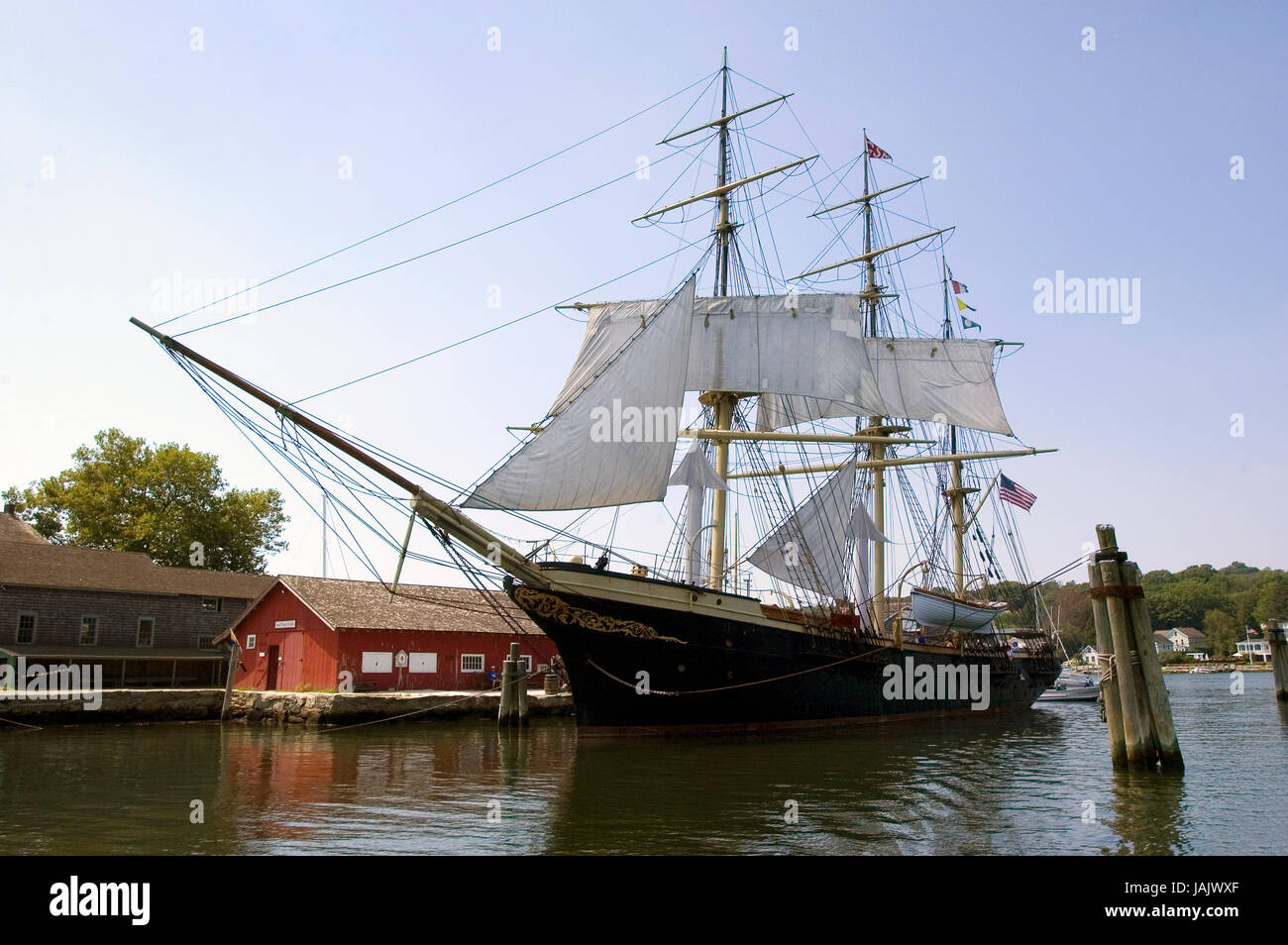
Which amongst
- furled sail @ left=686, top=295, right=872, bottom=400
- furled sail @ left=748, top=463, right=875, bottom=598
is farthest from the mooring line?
furled sail @ left=748, top=463, right=875, bottom=598

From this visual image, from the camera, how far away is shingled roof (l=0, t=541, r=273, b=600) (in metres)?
Result: 37.1

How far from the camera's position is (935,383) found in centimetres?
4872

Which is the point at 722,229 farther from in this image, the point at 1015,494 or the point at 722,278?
the point at 1015,494

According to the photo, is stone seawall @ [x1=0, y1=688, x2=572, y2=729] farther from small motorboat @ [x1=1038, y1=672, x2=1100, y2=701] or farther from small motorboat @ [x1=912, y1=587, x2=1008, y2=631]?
small motorboat @ [x1=1038, y1=672, x2=1100, y2=701]

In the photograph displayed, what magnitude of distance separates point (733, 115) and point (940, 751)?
23.8m

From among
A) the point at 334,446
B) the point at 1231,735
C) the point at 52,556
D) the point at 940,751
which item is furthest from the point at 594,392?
the point at 52,556

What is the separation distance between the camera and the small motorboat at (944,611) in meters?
36.4

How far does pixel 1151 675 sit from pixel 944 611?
20.7 meters

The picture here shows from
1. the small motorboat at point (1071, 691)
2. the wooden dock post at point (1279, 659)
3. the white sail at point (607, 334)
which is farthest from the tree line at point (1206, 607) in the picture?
the white sail at point (607, 334)

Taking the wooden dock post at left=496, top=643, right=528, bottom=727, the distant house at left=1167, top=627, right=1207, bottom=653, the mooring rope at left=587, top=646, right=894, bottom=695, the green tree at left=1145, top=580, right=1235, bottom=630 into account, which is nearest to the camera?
the mooring rope at left=587, top=646, right=894, bottom=695

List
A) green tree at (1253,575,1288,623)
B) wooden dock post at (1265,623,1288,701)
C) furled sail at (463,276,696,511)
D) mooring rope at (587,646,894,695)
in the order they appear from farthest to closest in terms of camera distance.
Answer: green tree at (1253,575,1288,623) → wooden dock post at (1265,623,1288,701) → mooring rope at (587,646,894,695) → furled sail at (463,276,696,511)

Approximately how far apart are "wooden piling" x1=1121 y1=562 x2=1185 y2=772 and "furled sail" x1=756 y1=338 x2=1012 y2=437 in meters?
31.1

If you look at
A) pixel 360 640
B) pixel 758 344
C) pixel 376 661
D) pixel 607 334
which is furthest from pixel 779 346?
pixel 376 661
